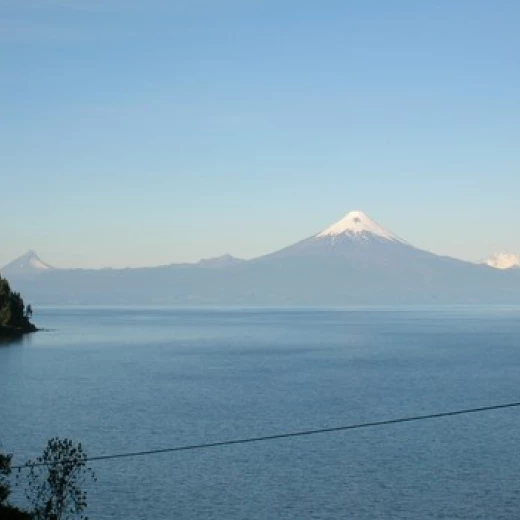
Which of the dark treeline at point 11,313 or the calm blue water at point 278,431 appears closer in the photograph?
the calm blue water at point 278,431

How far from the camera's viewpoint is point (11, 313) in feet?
544

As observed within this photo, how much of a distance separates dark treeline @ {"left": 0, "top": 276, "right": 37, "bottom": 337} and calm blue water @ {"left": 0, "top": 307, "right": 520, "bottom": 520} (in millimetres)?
23750

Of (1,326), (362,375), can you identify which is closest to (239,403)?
(362,375)

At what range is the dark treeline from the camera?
155000mm

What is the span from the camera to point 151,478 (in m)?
49.6

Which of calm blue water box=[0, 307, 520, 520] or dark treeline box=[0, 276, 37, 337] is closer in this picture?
calm blue water box=[0, 307, 520, 520]

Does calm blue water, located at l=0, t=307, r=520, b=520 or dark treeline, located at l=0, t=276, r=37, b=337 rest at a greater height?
dark treeline, located at l=0, t=276, r=37, b=337

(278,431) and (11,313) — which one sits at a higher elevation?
(11,313)

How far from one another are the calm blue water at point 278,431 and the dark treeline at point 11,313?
77.9ft

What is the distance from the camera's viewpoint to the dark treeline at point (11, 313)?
155 meters

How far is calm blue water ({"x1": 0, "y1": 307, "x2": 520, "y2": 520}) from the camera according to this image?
45.0 meters

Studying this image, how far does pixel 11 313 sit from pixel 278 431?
110m

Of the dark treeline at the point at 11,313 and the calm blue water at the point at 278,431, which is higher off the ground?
the dark treeline at the point at 11,313

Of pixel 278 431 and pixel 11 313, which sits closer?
pixel 278 431
